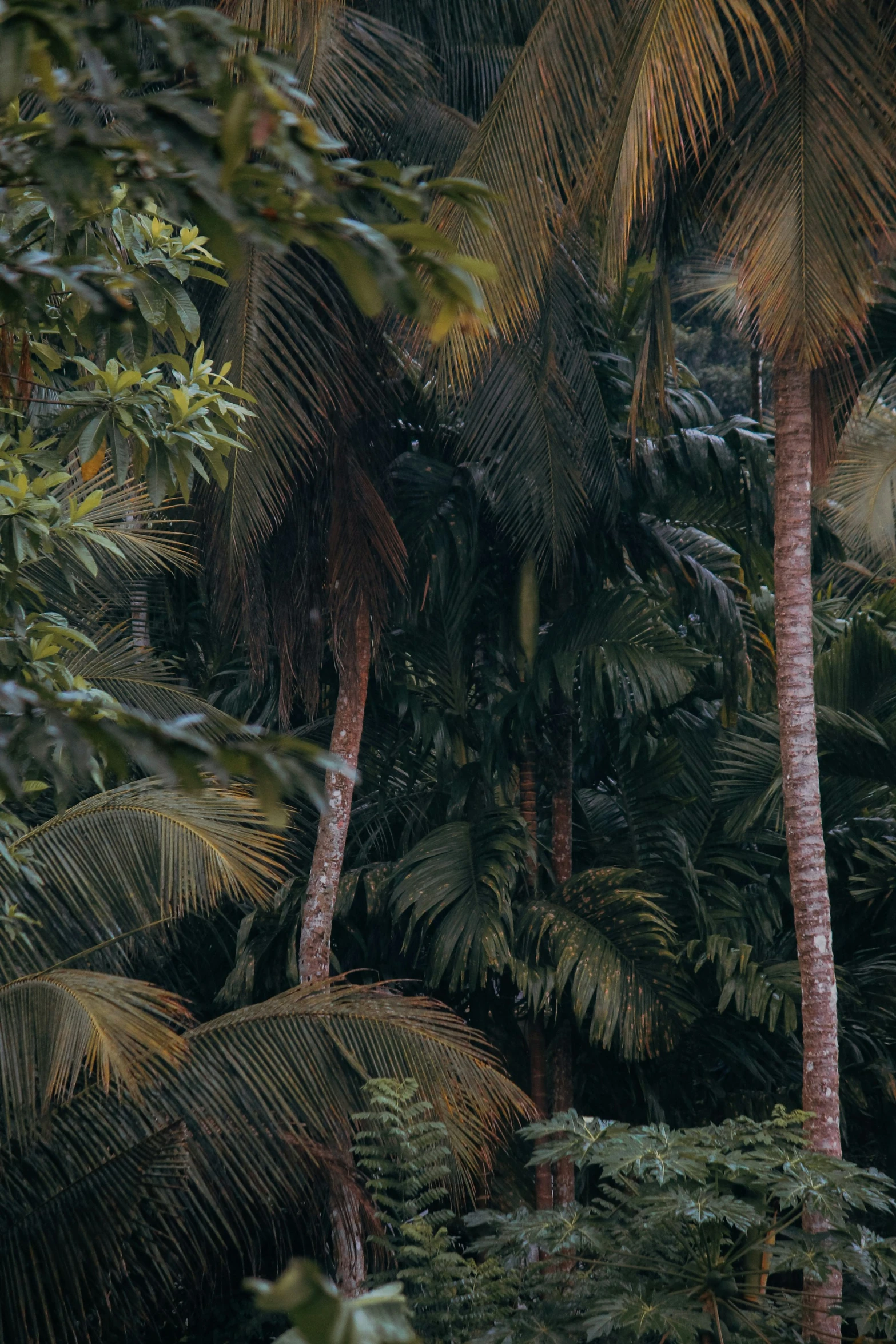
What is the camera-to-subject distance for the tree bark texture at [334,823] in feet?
19.2

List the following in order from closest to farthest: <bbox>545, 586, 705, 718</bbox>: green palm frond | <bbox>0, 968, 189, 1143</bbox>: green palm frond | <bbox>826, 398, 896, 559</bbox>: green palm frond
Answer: <bbox>0, 968, 189, 1143</bbox>: green palm frond → <bbox>545, 586, 705, 718</bbox>: green palm frond → <bbox>826, 398, 896, 559</bbox>: green palm frond

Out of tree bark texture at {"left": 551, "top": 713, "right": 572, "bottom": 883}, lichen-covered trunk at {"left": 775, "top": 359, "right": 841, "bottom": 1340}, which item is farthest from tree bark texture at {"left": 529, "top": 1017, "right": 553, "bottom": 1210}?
lichen-covered trunk at {"left": 775, "top": 359, "right": 841, "bottom": 1340}

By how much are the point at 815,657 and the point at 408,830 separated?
246 centimetres

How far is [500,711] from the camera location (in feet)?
21.4

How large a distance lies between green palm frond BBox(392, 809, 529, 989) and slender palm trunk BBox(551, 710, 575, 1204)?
27cm

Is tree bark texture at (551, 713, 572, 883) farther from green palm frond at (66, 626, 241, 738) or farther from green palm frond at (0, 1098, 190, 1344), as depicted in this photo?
green palm frond at (0, 1098, 190, 1344)

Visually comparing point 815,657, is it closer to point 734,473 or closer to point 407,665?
point 734,473

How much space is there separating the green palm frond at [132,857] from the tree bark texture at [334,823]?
1224mm

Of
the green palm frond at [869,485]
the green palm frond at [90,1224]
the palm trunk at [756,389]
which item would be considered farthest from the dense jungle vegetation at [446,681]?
the palm trunk at [756,389]

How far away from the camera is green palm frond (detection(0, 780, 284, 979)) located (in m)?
4.37

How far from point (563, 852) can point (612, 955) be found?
0.87m

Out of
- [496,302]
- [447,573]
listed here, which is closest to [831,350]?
[496,302]

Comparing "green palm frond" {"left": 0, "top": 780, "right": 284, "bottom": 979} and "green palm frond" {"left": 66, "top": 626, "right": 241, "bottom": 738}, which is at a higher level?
"green palm frond" {"left": 66, "top": 626, "right": 241, "bottom": 738}

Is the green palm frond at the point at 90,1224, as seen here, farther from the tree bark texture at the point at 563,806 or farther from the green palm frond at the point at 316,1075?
the tree bark texture at the point at 563,806
